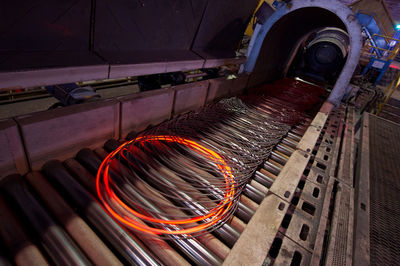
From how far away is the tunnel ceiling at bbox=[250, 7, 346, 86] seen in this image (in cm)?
495

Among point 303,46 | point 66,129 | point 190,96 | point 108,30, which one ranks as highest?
point 303,46

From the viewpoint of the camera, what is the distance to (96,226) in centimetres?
163

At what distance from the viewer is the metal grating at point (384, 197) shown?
6.21 feet

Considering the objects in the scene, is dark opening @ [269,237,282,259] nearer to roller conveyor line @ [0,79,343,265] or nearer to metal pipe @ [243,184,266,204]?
roller conveyor line @ [0,79,343,265]

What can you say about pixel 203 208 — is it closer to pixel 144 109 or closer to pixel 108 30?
pixel 144 109

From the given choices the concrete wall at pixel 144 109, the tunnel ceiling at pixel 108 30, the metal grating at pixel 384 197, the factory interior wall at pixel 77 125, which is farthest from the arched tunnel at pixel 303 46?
the concrete wall at pixel 144 109

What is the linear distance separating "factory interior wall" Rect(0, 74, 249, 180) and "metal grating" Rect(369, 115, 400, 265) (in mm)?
2790

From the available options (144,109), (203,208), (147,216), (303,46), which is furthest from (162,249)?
(303,46)

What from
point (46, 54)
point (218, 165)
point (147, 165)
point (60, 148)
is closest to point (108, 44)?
point (46, 54)

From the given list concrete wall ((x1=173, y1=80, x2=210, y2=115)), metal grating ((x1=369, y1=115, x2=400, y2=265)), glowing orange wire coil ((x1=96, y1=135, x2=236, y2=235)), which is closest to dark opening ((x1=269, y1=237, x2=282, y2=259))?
glowing orange wire coil ((x1=96, y1=135, x2=236, y2=235))

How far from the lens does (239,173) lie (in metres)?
2.37

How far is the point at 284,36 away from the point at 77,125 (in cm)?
591

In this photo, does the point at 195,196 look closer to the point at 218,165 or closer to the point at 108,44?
the point at 218,165

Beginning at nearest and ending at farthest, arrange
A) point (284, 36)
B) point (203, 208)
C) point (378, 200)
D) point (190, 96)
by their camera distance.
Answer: point (203, 208), point (378, 200), point (190, 96), point (284, 36)
